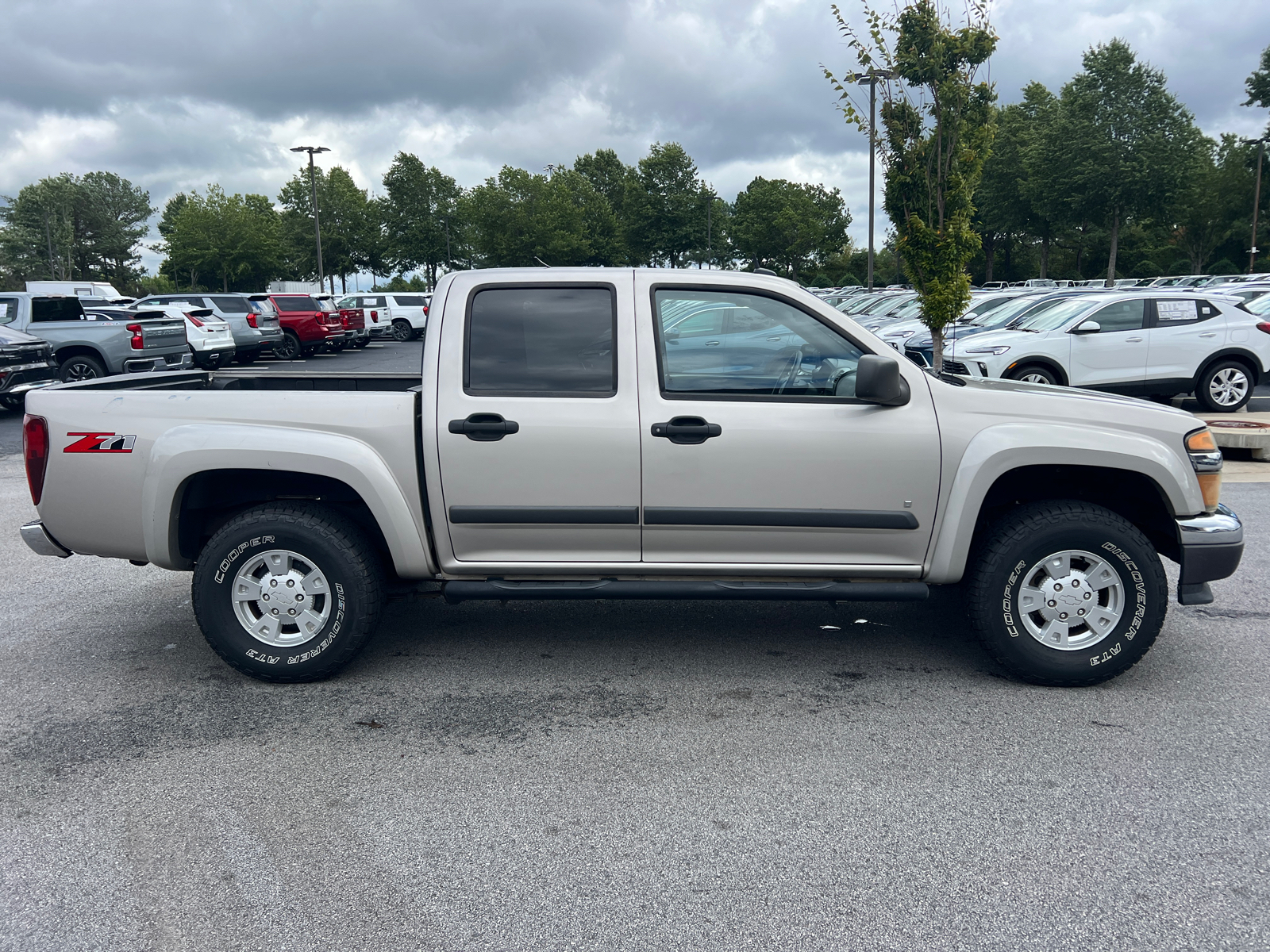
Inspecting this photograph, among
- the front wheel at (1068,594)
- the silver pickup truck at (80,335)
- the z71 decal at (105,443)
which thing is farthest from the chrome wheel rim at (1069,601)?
the silver pickup truck at (80,335)

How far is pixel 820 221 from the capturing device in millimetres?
79750

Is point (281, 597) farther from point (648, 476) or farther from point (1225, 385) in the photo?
point (1225, 385)

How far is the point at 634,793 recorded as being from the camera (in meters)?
3.38

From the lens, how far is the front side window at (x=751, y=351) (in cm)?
423

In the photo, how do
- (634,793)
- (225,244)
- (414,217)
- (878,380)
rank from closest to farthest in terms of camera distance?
1. (634,793)
2. (878,380)
3. (225,244)
4. (414,217)

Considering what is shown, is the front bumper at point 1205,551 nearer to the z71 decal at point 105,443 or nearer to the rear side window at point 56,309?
the z71 decal at point 105,443

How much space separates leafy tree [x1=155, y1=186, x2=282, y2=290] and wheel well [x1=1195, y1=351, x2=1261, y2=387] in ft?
219

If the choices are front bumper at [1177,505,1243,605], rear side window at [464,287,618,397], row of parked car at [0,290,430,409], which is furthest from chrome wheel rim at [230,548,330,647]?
row of parked car at [0,290,430,409]

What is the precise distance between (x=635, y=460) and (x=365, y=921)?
2.10 meters

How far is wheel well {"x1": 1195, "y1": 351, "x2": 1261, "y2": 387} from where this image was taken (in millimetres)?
13023

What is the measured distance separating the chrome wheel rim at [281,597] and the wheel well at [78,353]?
13444mm

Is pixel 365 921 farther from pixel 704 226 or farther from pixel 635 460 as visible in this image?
pixel 704 226

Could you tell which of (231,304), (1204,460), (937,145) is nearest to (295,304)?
(231,304)

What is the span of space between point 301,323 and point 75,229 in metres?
84.4
